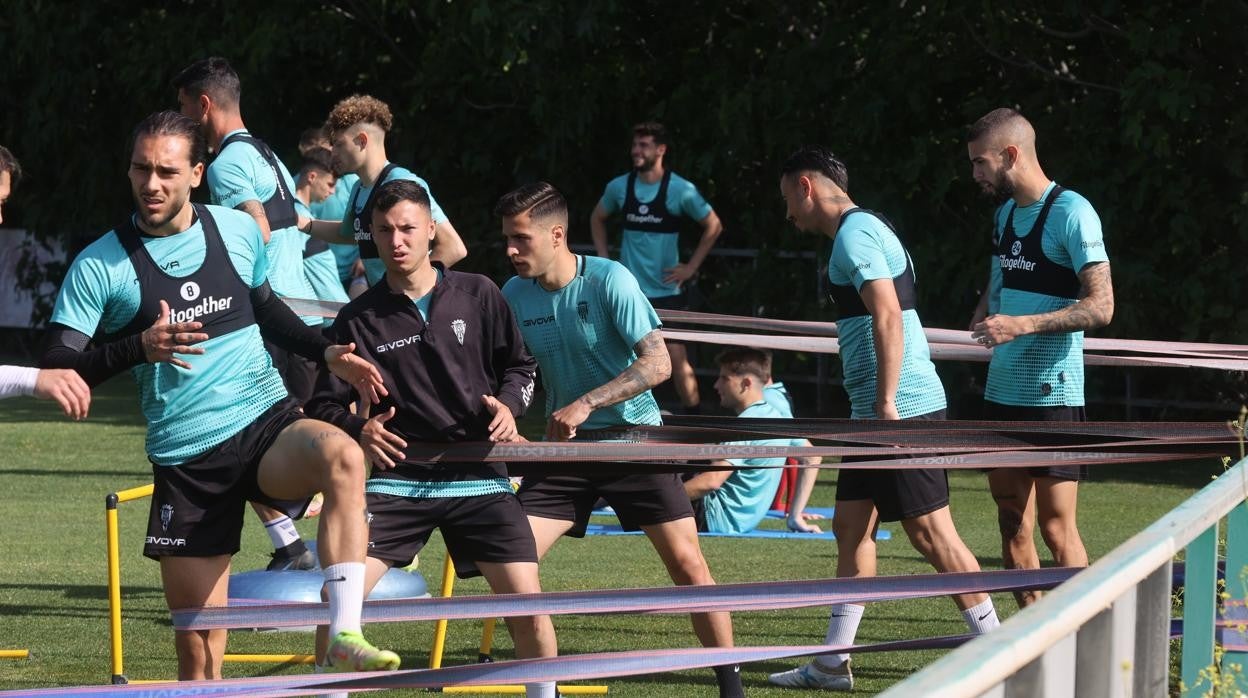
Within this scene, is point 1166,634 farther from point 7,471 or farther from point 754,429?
point 7,471

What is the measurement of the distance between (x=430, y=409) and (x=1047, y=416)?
2599 millimetres

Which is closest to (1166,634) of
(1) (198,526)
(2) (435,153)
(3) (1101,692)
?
(3) (1101,692)

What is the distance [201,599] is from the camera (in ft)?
17.7

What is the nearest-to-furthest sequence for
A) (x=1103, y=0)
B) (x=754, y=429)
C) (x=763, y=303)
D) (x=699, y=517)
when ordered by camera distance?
1. (x=754, y=429)
2. (x=699, y=517)
3. (x=1103, y=0)
4. (x=763, y=303)

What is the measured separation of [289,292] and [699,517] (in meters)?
2.86

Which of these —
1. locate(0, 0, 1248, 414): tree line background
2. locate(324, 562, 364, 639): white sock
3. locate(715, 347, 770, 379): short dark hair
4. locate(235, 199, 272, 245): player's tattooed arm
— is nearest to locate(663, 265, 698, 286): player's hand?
locate(0, 0, 1248, 414): tree line background

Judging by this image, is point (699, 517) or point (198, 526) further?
point (699, 517)

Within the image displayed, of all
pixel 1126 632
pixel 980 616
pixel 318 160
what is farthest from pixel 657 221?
pixel 1126 632

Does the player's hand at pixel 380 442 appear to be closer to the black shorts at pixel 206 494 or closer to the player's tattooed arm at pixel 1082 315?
the black shorts at pixel 206 494

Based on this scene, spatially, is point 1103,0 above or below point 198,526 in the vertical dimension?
above

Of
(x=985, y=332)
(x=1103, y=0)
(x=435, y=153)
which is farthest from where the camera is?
(x=435, y=153)

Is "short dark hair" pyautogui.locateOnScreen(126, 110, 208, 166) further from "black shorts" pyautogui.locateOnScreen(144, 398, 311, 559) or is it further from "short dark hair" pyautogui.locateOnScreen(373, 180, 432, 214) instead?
"black shorts" pyautogui.locateOnScreen(144, 398, 311, 559)

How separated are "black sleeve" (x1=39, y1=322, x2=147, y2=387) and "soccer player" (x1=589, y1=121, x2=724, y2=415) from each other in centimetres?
887

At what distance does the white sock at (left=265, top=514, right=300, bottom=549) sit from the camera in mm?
8281
